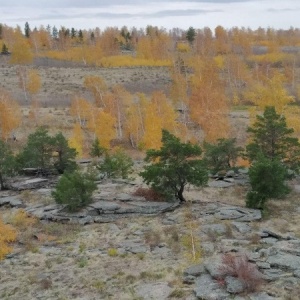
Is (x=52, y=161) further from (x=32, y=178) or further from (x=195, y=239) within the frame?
(x=195, y=239)

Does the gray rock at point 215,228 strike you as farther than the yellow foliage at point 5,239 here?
Yes

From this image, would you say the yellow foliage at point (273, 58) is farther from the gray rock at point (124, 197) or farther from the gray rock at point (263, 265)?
the gray rock at point (263, 265)

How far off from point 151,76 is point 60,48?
4689 cm

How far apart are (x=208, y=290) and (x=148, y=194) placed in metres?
13.0

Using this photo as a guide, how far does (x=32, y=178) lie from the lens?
3641cm

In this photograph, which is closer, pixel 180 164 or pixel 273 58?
pixel 180 164

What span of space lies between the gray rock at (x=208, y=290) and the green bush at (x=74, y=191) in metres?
11.7

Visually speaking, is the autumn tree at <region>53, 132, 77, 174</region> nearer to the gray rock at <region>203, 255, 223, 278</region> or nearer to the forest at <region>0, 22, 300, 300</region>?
the forest at <region>0, 22, 300, 300</region>

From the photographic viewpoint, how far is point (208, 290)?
17297 millimetres

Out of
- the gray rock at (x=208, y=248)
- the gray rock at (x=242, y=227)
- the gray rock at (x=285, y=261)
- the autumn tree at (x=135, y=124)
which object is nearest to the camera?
the gray rock at (x=285, y=261)

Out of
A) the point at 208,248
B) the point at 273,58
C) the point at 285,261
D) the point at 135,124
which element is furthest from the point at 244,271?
the point at 273,58

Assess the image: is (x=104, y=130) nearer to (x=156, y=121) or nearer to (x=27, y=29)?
(x=156, y=121)

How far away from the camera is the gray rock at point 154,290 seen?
17.5 metres

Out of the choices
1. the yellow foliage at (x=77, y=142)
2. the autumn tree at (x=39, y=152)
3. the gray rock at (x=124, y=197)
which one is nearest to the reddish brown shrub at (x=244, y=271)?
the gray rock at (x=124, y=197)
